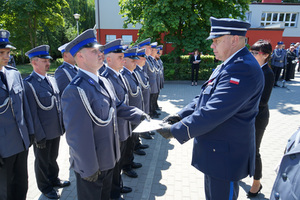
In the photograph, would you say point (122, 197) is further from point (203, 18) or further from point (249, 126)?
point (203, 18)

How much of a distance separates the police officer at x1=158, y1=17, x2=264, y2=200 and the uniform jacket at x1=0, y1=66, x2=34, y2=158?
1.97 meters

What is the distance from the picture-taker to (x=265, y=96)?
3285 mm

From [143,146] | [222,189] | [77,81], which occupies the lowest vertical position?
[143,146]

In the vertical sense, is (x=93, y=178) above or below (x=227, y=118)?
below

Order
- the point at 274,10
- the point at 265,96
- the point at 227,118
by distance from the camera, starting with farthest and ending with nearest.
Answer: the point at 274,10
the point at 265,96
the point at 227,118

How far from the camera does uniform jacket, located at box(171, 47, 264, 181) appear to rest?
213cm

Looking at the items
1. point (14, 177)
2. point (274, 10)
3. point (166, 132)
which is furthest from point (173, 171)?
point (274, 10)

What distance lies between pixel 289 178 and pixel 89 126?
1.85m

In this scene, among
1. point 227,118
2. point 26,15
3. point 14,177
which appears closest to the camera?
point 227,118

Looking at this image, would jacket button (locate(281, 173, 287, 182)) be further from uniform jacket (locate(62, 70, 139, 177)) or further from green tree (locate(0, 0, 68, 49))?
green tree (locate(0, 0, 68, 49))

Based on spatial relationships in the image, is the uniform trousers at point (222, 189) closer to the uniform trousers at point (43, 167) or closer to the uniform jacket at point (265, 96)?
the uniform jacket at point (265, 96)

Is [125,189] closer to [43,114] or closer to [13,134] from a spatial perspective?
[43,114]

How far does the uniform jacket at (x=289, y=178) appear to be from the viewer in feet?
4.91

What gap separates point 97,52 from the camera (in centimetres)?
253
